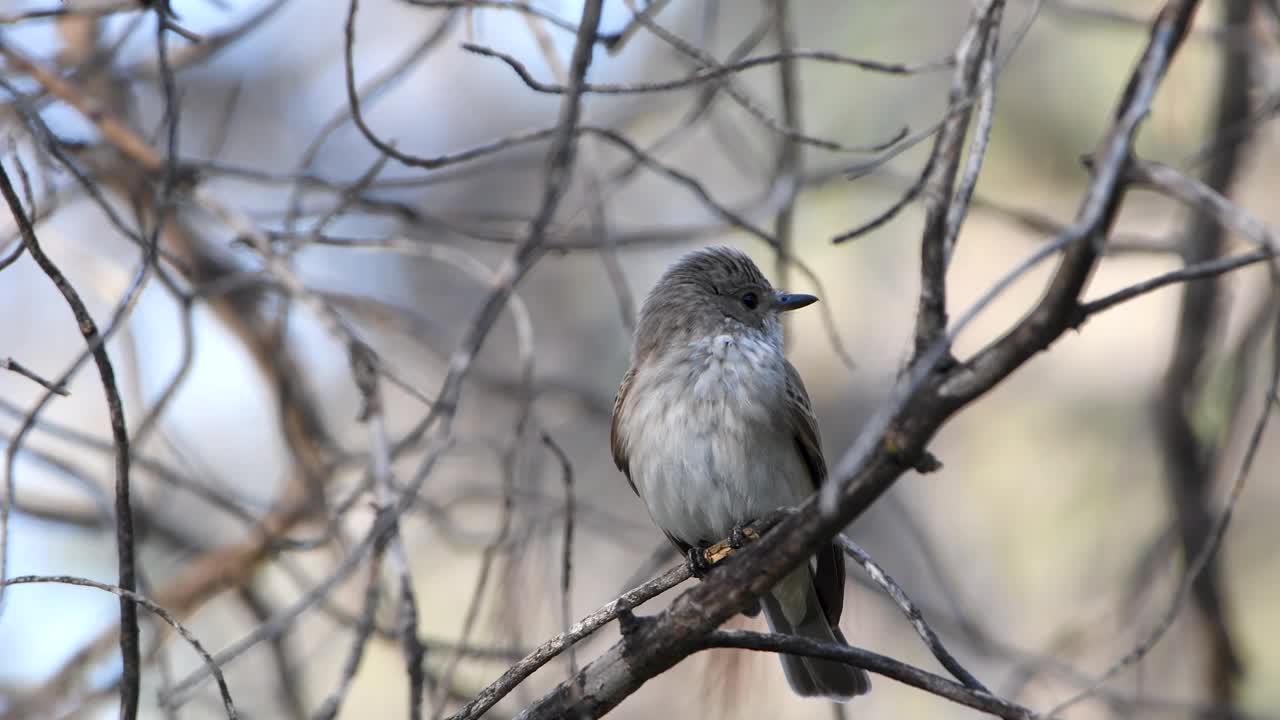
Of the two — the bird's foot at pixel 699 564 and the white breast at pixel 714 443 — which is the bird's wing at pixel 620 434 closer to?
the white breast at pixel 714 443

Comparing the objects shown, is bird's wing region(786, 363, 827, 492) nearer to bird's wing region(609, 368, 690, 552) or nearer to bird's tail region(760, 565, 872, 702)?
bird's tail region(760, 565, 872, 702)

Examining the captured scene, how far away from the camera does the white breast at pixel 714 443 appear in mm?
4137

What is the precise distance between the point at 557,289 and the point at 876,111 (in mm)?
2611

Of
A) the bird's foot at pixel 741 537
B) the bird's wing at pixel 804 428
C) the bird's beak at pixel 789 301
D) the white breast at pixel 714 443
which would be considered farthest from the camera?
the bird's beak at pixel 789 301

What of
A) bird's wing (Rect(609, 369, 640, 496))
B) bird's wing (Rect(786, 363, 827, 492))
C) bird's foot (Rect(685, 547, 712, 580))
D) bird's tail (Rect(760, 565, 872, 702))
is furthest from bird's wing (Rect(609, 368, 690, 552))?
bird's foot (Rect(685, 547, 712, 580))

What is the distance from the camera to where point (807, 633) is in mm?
4742

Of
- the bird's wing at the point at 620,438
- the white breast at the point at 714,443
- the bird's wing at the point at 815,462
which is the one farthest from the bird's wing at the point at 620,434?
the bird's wing at the point at 815,462

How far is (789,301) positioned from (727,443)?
2.63 ft

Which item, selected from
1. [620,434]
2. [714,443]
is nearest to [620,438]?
[620,434]

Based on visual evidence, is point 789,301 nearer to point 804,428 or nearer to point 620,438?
point 804,428

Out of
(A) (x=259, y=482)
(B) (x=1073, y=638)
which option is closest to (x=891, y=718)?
(B) (x=1073, y=638)

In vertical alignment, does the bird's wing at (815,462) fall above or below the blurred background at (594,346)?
below

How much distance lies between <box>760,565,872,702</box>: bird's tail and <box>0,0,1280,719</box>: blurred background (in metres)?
0.17

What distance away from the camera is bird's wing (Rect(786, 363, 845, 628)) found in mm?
4137
